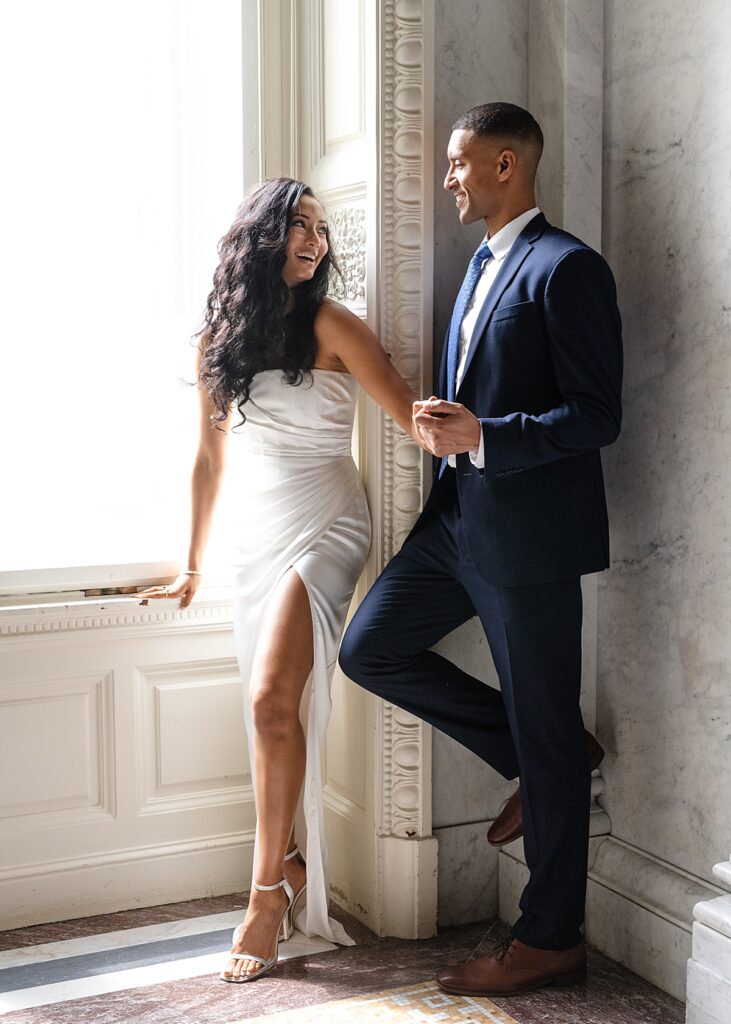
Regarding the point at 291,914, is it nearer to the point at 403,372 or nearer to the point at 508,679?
the point at 508,679

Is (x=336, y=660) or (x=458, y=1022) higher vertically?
(x=336, y=660)

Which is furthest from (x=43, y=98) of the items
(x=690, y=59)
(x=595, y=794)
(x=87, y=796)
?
(x=595, y=794)

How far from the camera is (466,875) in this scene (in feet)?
10.3

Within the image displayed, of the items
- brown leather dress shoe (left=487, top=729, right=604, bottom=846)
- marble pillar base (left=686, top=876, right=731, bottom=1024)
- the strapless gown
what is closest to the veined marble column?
marble pillar base (left=686, top=876, right=731, bottom=1024)

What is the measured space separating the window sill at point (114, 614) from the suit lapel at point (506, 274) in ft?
3.58

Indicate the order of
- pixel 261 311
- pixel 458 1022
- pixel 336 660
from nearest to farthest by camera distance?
pixel 458 1022
pixel 261 311
pixel 336 660

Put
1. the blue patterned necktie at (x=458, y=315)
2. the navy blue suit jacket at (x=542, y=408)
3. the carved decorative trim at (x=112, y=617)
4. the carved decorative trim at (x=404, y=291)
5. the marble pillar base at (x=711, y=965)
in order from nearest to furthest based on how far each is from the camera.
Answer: the marble pillar base at (x=711, y=965) → the navy blue suit jacket at (x=542, y=408) → the blue patterned necktie at (x=458, y=315) → the carved decorative trim at (x=404, y=291) → the carved decorative trim at (x=112, y=617)

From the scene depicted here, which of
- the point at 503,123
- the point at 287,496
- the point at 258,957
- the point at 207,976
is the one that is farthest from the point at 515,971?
the point at 503,123

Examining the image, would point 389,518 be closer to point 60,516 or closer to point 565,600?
point 565,600

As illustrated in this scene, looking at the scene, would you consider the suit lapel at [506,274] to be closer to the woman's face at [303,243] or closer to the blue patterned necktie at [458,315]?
the blue patterned necktie at [458,315]

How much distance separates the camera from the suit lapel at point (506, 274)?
258 cm

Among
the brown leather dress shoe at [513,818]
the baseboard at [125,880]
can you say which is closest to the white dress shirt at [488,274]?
the brown leather dress shoe at [513,818]

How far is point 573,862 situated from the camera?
2.67 m

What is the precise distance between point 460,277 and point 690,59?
77 centimetres
